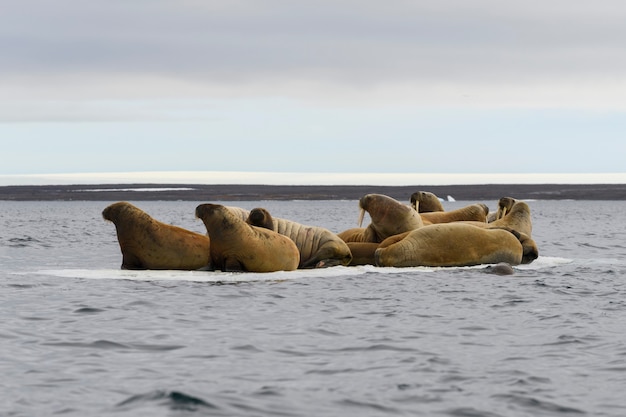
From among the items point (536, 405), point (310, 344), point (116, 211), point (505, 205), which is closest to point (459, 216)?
point (505, 205)

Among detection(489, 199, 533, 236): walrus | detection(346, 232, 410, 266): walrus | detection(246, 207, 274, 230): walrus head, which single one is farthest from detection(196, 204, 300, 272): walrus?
detection(489, 199, 533, 236): walrus

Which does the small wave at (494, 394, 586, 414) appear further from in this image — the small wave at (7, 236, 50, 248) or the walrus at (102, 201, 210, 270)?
the small wave at (7, 236, 50, 248)

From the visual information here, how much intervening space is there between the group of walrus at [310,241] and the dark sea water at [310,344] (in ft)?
2.34

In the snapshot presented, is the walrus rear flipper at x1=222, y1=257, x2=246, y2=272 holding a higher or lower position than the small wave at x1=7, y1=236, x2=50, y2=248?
higher

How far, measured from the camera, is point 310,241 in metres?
22.2

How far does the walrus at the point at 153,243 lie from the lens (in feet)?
67.1

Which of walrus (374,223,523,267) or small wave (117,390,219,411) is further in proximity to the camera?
walrus (374,223,523,267)

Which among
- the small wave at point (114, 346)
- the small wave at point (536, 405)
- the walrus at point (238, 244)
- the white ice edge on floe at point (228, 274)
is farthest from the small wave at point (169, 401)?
the walrus at point (238, 244)

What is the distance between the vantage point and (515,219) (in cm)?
2494

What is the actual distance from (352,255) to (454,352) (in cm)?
1201

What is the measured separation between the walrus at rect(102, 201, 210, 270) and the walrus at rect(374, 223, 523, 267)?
14.0 ft

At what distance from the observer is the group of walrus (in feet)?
66.3

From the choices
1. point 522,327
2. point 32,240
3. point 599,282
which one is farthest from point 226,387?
point 32,240

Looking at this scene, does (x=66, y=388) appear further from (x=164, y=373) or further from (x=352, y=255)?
(x=352, y=255)
